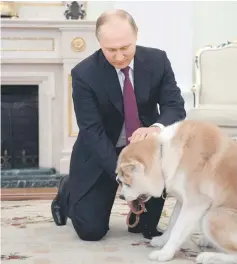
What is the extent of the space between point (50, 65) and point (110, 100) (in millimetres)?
2600

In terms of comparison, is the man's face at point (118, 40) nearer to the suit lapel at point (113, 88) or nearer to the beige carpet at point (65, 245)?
the suit lapel at point (113, 88)

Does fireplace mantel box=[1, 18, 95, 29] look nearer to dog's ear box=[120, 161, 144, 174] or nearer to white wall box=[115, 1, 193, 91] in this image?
white wall box=[115, 1, 193, 91]

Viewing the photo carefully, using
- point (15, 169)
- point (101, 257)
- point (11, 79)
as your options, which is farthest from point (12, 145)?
point (101, 257)

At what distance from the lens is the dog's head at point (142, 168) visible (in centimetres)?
197

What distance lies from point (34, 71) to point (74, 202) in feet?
8.35

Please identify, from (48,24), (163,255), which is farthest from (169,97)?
(48,24)

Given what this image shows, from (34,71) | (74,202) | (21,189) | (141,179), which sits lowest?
(21,189)

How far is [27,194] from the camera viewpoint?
4117mm

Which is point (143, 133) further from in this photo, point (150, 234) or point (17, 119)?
point (17, 119)

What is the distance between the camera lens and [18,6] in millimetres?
5023

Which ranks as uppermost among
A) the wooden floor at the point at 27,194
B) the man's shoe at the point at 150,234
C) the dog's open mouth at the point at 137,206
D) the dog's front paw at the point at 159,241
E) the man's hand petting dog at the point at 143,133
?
the man's hand petting dog at the point at 143,133

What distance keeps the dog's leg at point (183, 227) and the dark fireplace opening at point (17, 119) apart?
3.17 meters

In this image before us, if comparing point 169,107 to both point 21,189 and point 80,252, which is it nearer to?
point 80,252

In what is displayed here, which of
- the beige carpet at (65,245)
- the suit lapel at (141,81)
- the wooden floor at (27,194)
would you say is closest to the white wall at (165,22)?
the wooden floor at (27,194)
